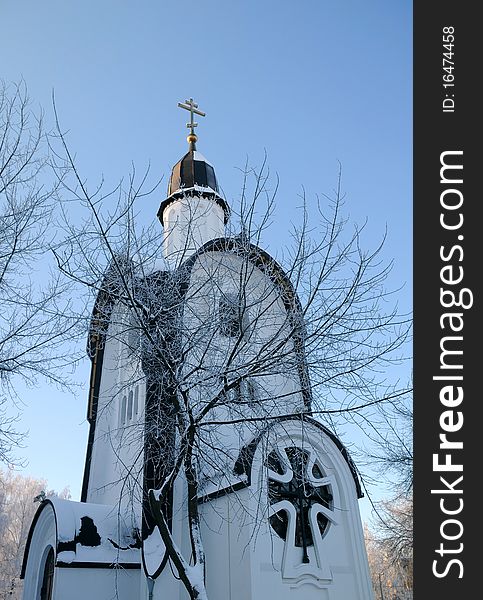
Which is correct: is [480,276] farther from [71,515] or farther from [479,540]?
[71,515]

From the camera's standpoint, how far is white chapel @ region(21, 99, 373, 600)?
5.79 meters


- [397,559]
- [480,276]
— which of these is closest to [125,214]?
[480,276]

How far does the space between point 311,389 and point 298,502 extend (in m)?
3.52

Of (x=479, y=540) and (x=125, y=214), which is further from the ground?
(x=125, y=214)

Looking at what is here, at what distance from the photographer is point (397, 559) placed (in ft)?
53.3

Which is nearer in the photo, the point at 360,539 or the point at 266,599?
the point at 266,599

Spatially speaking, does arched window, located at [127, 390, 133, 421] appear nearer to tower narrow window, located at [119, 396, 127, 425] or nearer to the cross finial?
tower narrow window, located at [119, 396, 127, 425]

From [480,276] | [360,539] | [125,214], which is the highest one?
[125,214]

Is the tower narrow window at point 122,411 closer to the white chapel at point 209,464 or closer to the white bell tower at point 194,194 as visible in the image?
the white chapel at point 209,464

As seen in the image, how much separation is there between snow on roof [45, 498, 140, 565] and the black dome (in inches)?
332

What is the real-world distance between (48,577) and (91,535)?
1.28 m

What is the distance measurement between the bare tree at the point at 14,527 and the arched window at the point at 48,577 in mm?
12677

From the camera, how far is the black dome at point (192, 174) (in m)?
14.9

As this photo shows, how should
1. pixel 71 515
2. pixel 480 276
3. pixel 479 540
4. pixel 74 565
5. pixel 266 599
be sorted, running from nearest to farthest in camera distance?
pixel 479 540 → pixel 480 276 → pixel 266 599 → pixel 74 565 → pixel 71 515
